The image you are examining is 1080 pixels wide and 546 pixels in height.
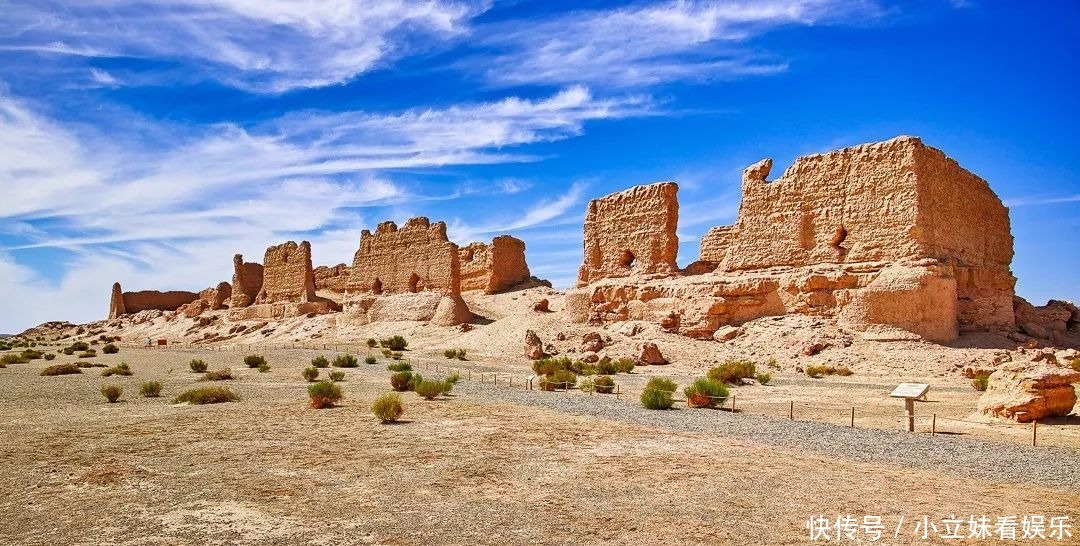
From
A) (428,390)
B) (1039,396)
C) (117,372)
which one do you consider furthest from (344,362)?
(1039,396)

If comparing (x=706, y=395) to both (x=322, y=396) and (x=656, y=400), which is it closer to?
(x=656, y=400)

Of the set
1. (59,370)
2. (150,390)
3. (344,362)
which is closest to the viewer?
(150,390)

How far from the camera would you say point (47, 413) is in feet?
39.1

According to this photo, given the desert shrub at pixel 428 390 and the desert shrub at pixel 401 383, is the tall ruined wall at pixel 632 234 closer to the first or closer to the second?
the desert shrub at pixel 401 383

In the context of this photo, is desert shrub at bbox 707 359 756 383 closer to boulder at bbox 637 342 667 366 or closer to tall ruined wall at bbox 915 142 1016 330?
boulder at bbox 637 342 667 366

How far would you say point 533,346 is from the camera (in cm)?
2617

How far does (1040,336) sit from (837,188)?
8.90 meters

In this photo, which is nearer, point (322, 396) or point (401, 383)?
point (322, 396)

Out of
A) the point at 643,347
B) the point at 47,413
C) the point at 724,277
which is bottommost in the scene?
the point at 47,413

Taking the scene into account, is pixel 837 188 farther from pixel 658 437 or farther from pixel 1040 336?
pixel 658 437

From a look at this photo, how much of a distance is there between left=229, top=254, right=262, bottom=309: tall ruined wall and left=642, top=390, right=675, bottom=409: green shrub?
37460mm

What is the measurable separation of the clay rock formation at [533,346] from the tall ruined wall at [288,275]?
18683 mm

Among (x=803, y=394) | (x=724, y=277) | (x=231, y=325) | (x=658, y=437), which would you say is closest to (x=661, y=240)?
(x=724, y=277)

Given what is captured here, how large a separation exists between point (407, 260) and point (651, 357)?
713 inches
